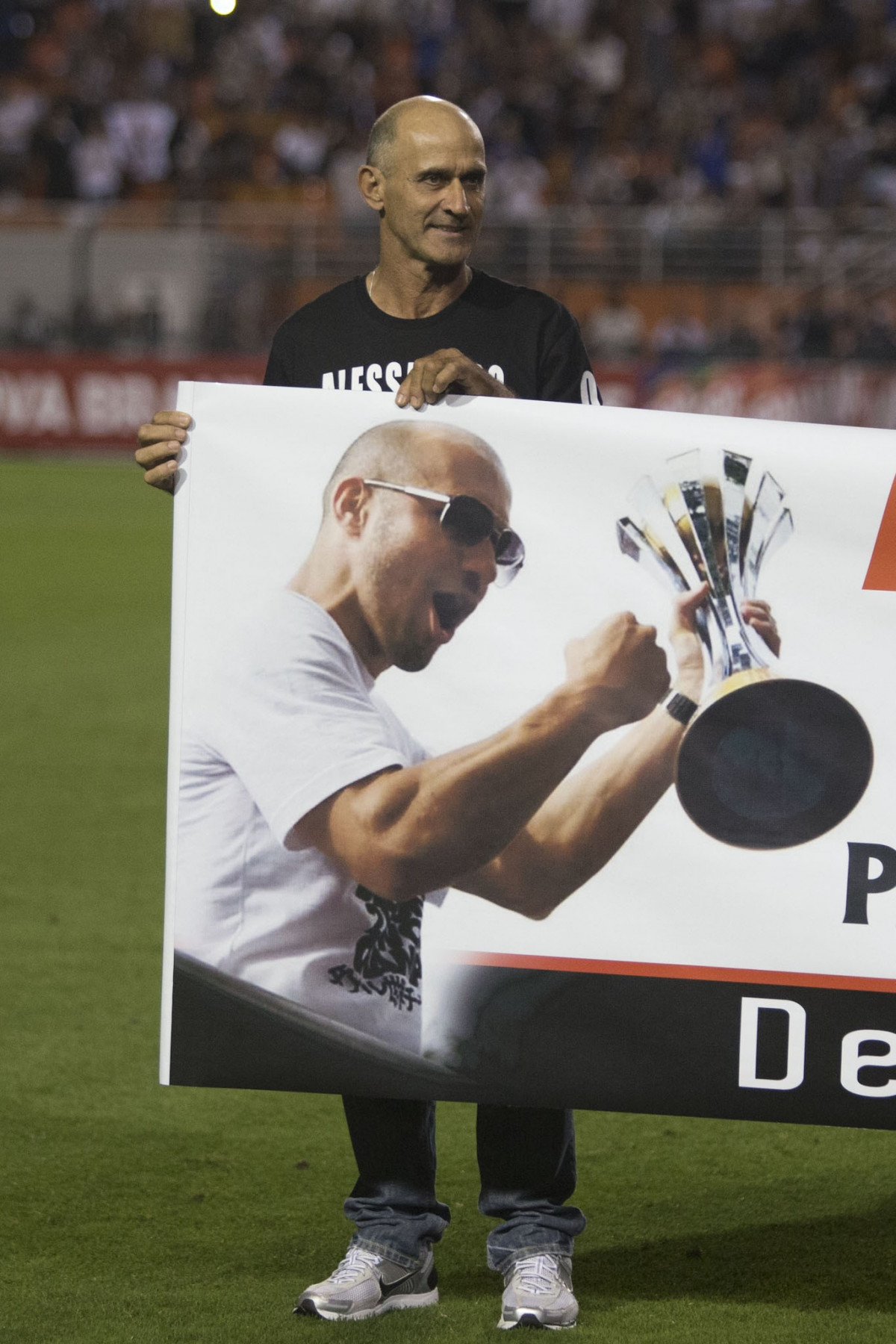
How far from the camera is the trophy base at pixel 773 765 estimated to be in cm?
290

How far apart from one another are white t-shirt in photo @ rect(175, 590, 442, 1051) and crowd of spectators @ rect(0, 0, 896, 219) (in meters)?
18.7

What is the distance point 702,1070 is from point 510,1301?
0.48 metres

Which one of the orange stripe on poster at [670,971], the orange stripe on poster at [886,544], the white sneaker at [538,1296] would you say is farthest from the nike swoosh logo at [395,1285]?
the orange stripe on poster at [886,544]

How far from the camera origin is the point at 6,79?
77.2ft

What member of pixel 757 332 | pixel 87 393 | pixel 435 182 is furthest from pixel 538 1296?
pixel 87 393

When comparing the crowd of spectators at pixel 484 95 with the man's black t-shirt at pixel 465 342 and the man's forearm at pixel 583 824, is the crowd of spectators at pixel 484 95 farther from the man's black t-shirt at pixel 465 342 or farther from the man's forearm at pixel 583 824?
the man's forearm at pixel 583 824

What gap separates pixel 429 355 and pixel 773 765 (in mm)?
849

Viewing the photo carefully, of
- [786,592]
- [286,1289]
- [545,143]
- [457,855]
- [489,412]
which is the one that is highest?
[545,143]

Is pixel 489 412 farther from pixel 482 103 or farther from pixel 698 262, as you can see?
pixel 482 103

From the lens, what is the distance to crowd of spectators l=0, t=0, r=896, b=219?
2198cm

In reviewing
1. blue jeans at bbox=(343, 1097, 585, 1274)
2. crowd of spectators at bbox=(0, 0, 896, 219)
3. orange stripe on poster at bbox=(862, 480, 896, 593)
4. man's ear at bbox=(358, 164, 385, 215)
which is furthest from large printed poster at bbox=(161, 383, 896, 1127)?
crowd of spectators at bbox=(0, 0, 896, 219)

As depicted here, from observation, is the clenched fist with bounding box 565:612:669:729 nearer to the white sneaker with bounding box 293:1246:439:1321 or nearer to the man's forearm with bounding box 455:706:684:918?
the man's forearm with bounding box 455:706:684:918

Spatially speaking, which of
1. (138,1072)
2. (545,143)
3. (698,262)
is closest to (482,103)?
(545,143)

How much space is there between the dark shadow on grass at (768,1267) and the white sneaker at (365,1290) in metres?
0.28
